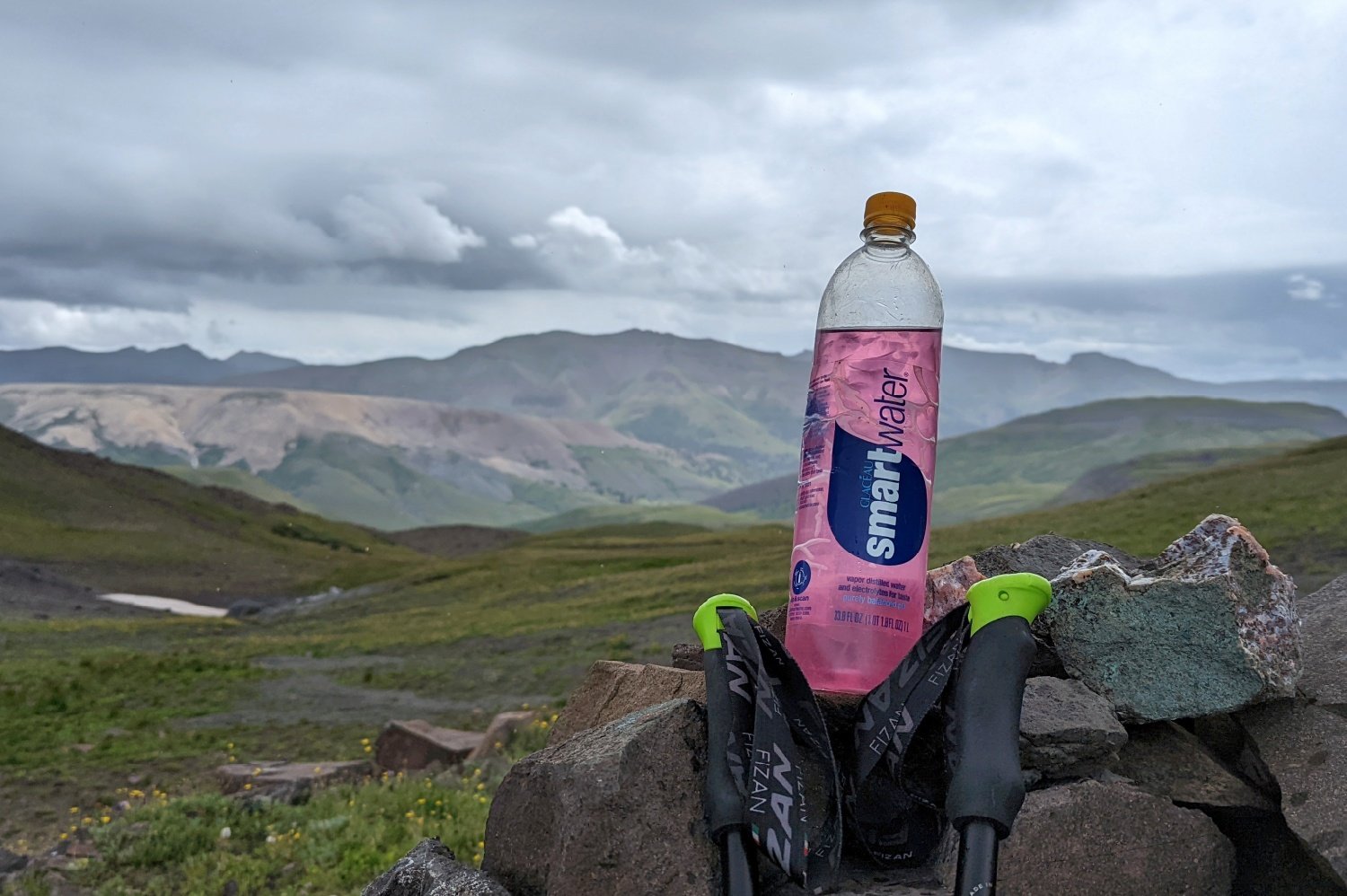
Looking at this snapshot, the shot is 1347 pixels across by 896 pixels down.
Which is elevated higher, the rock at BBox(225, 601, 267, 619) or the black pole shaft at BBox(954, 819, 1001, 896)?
the black pole shaft at BBox(954, 819, 1001, 896)

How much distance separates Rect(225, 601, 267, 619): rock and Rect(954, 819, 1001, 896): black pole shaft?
6741 centimetres

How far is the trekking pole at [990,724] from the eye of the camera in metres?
2.84

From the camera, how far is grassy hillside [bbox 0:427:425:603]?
7919 cm

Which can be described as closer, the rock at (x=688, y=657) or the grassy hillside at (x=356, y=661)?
the rock at (x=688, y=657)

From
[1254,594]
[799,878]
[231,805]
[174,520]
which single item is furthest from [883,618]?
[174,520]

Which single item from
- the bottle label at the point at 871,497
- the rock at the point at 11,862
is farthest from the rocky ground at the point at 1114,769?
the rock at the point at 11,862

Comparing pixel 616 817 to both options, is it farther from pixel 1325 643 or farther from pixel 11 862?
pixel 11 862

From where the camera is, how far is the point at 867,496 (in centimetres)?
372

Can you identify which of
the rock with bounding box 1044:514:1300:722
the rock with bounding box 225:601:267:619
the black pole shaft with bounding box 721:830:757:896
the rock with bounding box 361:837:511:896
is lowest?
the rock with bounding box 225:601:267:619

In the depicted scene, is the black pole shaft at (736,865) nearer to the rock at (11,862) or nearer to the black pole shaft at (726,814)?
the black pole shaft at (726,814)

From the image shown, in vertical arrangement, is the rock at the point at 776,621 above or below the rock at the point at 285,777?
above

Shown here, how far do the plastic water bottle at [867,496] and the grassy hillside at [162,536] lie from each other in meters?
77.5

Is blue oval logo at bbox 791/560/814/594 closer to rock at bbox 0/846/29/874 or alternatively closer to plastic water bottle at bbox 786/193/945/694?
plastic water bottle at bbox 786/193/945/694

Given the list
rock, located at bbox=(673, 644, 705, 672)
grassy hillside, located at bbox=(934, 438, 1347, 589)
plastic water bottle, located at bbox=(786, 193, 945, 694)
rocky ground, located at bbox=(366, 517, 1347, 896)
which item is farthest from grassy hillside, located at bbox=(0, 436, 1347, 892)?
plastic water bottle, located at bbox=(786, 193, 945, 694)
